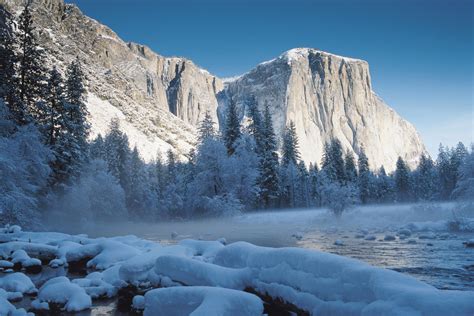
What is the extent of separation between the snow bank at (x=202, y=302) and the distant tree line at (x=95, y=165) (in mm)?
13065

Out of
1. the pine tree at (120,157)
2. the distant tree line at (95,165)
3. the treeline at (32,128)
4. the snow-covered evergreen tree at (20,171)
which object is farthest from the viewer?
the pine tree at (120,157)

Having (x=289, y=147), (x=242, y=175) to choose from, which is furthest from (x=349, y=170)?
(x=242, y=175)

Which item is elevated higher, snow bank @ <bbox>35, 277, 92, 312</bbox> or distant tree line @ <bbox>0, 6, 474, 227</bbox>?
distant tree line @ <bbox>0, 6, 474, 227</bbox>

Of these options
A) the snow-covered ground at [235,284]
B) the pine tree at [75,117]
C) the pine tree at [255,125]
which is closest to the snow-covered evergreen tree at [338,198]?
the pine tree at [255,125]

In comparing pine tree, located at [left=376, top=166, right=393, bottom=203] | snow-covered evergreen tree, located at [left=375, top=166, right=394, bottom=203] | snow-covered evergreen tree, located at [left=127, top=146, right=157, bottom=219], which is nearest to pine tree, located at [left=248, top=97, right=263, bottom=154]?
snow-covered evergreen tree, located at [left=127, top=146, right=157, bottom=219]

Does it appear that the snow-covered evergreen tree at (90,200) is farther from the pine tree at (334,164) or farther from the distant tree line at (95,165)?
the pine tree at (334,164)

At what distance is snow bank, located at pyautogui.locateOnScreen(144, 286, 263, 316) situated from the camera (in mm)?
5520

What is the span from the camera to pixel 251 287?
6992 mm

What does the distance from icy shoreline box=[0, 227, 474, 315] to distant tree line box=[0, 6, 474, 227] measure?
1041cm

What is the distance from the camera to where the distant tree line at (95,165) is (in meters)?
19.1

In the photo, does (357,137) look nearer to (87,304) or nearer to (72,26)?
(72,26)

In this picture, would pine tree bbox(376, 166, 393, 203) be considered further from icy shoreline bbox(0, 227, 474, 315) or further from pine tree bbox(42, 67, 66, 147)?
icy shoreline bbox(0, 227, 474, 315)

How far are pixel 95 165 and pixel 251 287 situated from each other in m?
32.5

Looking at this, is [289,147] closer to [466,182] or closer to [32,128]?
[466,182]
